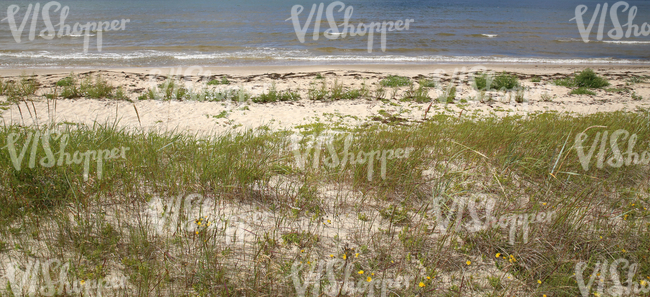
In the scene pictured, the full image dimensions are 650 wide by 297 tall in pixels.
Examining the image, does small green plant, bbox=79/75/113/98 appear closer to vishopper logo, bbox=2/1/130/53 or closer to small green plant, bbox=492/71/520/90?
vishopper logo, bbox=2/1/130/53

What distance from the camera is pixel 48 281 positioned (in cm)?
271

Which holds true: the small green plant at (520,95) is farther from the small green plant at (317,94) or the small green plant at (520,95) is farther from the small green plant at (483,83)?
the small green plant at (317,94)

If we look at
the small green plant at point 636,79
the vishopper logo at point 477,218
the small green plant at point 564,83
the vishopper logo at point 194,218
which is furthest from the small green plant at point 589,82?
the vishopper logo at point 194,218

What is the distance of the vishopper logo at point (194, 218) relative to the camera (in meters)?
3.39

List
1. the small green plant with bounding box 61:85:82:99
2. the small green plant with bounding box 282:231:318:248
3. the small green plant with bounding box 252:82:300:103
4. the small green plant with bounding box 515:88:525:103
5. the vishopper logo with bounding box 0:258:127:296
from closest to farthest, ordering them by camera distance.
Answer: the vishopper logo with bounding box 0:258:127:296 < the small green plant with bounding box 282:231:318:248 < the small green plant with bounding box 61:85:82:99 < the small green plant with bounding box 252:82:300:103 < the small green plant with bounding box 515:88:525:103

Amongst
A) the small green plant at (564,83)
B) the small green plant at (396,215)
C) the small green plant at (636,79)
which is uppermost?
the small green plant at (636,79)

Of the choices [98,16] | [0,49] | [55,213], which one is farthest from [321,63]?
[98,16]

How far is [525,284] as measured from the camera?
9.51ft

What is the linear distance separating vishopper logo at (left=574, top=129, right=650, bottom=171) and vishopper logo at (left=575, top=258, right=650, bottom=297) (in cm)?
181

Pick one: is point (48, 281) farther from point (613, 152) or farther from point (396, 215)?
point (613, 152)

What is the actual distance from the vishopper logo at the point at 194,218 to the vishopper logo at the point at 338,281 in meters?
0.71

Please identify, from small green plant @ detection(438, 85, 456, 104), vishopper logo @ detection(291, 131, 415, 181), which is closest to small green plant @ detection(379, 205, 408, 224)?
vishopper logo @ detection(291, 131, 415, 181)

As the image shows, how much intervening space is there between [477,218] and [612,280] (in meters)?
1.16

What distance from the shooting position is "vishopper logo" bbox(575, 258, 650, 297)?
9.50 ft
